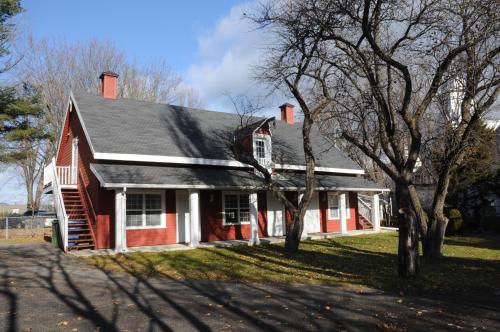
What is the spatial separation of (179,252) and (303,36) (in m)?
8.86

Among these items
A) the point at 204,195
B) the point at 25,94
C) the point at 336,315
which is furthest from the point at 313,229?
the point at 25,94

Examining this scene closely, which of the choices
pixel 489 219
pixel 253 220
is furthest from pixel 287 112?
pixel 489 219

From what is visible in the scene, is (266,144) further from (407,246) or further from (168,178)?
(407,246)

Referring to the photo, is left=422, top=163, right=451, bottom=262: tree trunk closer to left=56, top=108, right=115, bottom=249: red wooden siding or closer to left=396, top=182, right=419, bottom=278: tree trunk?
left=396, top=182, right=419, bottom=278: tree trunk

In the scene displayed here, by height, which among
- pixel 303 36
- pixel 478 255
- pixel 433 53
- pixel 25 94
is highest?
pixel 25 94

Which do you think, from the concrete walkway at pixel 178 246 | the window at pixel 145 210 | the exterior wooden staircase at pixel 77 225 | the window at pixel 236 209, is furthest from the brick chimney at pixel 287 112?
the exterior wooden staircase at pixel 77 225

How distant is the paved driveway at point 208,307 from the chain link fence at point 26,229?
607 inches

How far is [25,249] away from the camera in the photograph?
56.6 feet

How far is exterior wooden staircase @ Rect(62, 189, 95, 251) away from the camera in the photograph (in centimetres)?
1667

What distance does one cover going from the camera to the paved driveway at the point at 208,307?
22.3 feet

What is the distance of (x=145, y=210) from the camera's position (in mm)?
17844

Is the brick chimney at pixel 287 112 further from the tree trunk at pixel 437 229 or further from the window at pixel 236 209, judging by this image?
the tree trunk at pixel 437 229

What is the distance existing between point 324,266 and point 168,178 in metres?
7.18

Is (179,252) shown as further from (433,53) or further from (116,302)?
(433,53)
